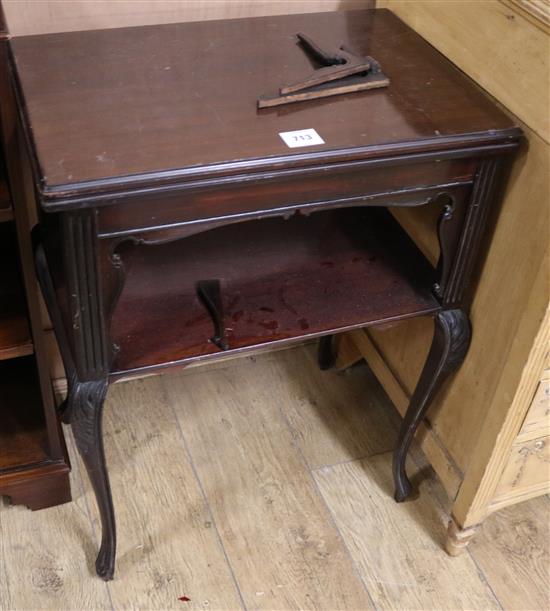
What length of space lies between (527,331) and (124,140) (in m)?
0.59

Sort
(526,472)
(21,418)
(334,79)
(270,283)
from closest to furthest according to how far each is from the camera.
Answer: (334,79), (270,283), (526,472), (21,418)

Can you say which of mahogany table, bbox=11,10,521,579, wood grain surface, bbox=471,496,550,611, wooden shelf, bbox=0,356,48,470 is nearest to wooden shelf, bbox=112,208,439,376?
mahogany table, bbox=11,10,521,579

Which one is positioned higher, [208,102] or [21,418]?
[208,102]

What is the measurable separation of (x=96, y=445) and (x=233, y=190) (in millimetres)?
445

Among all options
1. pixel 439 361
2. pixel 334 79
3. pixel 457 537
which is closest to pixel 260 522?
pixel 457 537

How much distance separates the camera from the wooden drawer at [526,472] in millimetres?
1283

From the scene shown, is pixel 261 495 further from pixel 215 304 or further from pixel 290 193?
pixel 290 193

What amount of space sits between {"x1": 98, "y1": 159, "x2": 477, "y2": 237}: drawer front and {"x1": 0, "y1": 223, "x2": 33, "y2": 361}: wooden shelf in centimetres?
34

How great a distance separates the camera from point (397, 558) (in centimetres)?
144

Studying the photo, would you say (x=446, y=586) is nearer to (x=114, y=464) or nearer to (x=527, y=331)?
(x=527, y=331)

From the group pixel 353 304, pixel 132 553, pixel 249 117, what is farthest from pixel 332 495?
pixel 249 117

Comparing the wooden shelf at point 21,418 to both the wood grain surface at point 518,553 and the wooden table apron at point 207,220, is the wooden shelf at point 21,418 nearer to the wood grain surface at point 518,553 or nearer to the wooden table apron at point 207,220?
the wooden table apron at point 207,220

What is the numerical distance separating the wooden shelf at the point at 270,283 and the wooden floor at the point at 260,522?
48cm

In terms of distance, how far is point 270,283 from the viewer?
1199 millimetres
